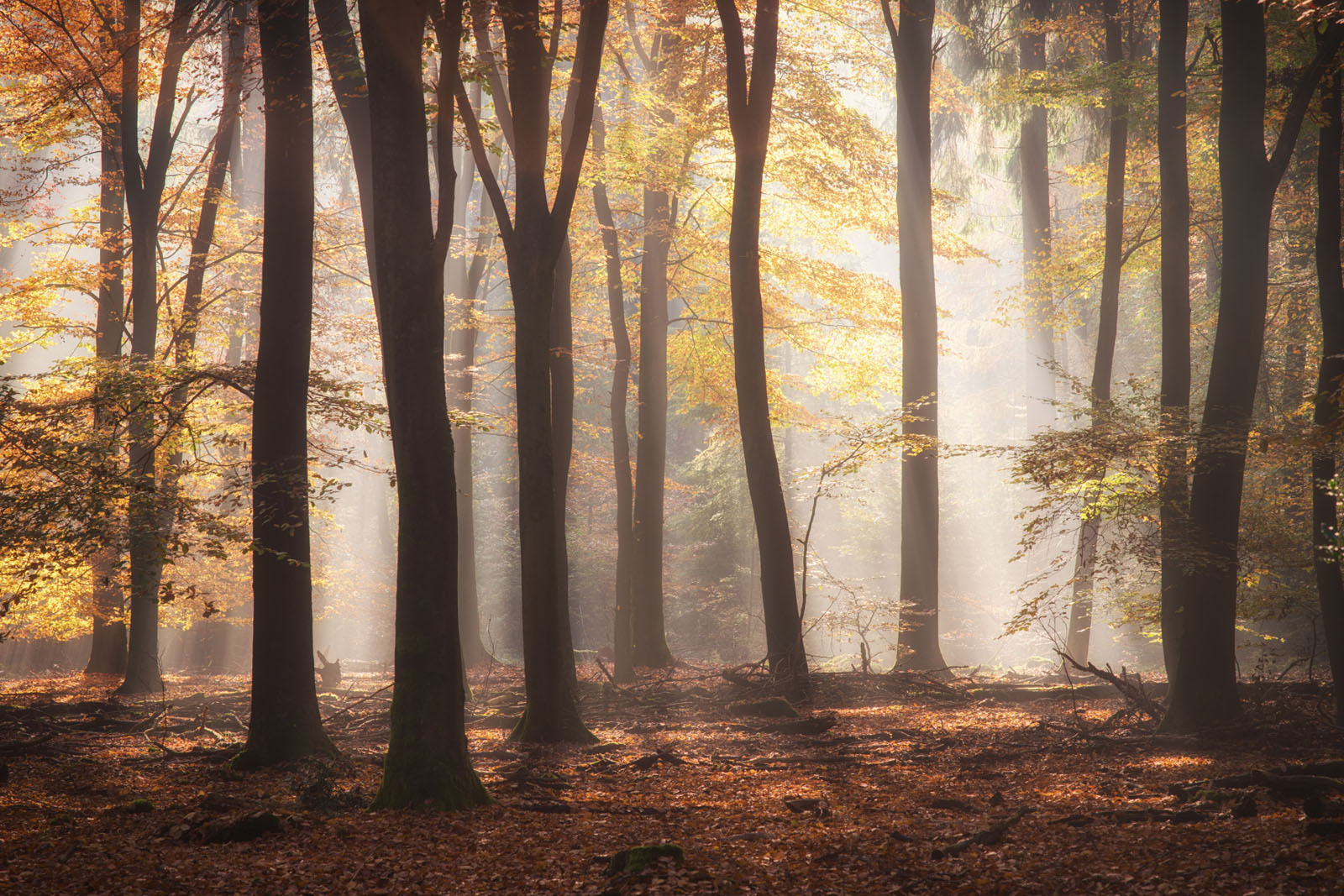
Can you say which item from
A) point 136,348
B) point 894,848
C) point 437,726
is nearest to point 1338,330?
point 894,848

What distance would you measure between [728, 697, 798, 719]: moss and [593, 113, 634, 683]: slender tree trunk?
12.2ft

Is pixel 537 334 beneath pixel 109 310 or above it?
beneath

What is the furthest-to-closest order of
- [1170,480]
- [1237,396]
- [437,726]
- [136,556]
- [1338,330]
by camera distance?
[1170,480] → [1237,396] → [1338,330] → [136,556] → [437,726]

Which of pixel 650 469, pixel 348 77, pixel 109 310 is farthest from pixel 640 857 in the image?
pixel 109 310

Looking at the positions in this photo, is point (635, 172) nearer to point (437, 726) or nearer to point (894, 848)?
point (437, 726)

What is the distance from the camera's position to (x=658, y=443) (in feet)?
48.7

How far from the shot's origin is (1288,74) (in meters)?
8.02

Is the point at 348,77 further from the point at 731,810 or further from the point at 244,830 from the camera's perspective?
the point at 731,810

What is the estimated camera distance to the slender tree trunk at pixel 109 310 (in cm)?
1213

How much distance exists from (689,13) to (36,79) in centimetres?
973

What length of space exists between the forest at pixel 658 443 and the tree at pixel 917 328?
0.22ft

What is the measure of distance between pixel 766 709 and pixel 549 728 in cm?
292

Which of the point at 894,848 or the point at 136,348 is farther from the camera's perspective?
the point at 136,348

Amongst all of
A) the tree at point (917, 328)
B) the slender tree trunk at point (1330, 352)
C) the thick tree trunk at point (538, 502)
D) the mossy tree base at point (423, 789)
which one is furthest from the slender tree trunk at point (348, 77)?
the slender tree trunk at point (1330, 352)
